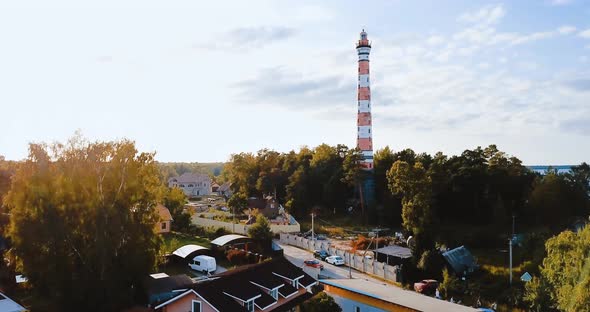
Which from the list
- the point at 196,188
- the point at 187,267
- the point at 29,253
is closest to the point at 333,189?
the point at 187,267

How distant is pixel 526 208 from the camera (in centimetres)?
3791

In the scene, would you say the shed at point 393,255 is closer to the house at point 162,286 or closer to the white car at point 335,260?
the white car at point 335,260

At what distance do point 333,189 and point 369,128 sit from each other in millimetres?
7248

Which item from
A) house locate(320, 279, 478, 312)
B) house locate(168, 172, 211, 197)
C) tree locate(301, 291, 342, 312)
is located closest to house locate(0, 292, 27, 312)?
tree locate(301, 291, 342, 312)

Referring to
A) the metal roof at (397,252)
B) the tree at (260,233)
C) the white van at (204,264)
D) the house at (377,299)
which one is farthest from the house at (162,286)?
the metal roof at (397,252)

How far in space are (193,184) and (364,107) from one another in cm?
4883

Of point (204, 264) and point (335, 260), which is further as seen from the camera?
point (335, 260)

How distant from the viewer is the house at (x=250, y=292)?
1658 centimetres

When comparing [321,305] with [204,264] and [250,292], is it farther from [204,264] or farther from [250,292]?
[204,264]

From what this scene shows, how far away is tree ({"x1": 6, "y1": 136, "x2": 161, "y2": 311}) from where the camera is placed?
18141 mm

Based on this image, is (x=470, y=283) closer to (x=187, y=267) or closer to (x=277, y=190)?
(x=187, y=267)

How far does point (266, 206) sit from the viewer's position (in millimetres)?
48906

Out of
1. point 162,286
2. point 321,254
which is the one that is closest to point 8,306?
point 162,286

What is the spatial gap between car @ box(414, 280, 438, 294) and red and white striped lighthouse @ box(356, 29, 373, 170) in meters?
21.7
